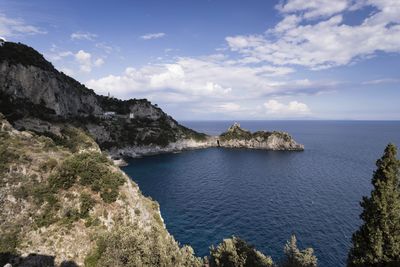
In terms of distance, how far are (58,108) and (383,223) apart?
136 metres

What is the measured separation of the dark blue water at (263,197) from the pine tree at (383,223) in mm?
26427

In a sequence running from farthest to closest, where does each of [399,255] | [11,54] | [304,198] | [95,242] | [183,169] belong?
[183,169] → [11,54] → [304,198] → [95,242] → [399,255]

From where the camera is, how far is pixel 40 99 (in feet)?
398

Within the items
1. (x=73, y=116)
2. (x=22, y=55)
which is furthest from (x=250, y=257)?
(x=73, y=116)

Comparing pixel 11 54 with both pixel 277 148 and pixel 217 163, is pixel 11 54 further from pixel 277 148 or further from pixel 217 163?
pixel 277 148

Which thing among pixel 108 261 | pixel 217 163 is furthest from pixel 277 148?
pixel 108 261

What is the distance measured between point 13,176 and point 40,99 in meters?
93.0

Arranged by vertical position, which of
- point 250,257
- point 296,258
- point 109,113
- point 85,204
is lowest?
point 250,257

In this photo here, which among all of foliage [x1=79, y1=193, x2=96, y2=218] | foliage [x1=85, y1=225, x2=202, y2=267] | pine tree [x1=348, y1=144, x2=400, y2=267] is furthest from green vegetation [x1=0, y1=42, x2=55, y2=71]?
pine tree [x1=348, y1=144, x2=400, y2=267]

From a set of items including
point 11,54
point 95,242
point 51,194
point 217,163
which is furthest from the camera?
point 217,163

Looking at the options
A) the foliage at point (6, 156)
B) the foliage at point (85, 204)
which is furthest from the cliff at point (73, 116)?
the foliage at point (85, 204)

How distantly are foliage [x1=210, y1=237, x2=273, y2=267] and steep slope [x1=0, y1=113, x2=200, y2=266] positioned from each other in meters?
4.97

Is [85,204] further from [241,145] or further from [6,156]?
[241,145]

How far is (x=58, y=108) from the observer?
130 metres
